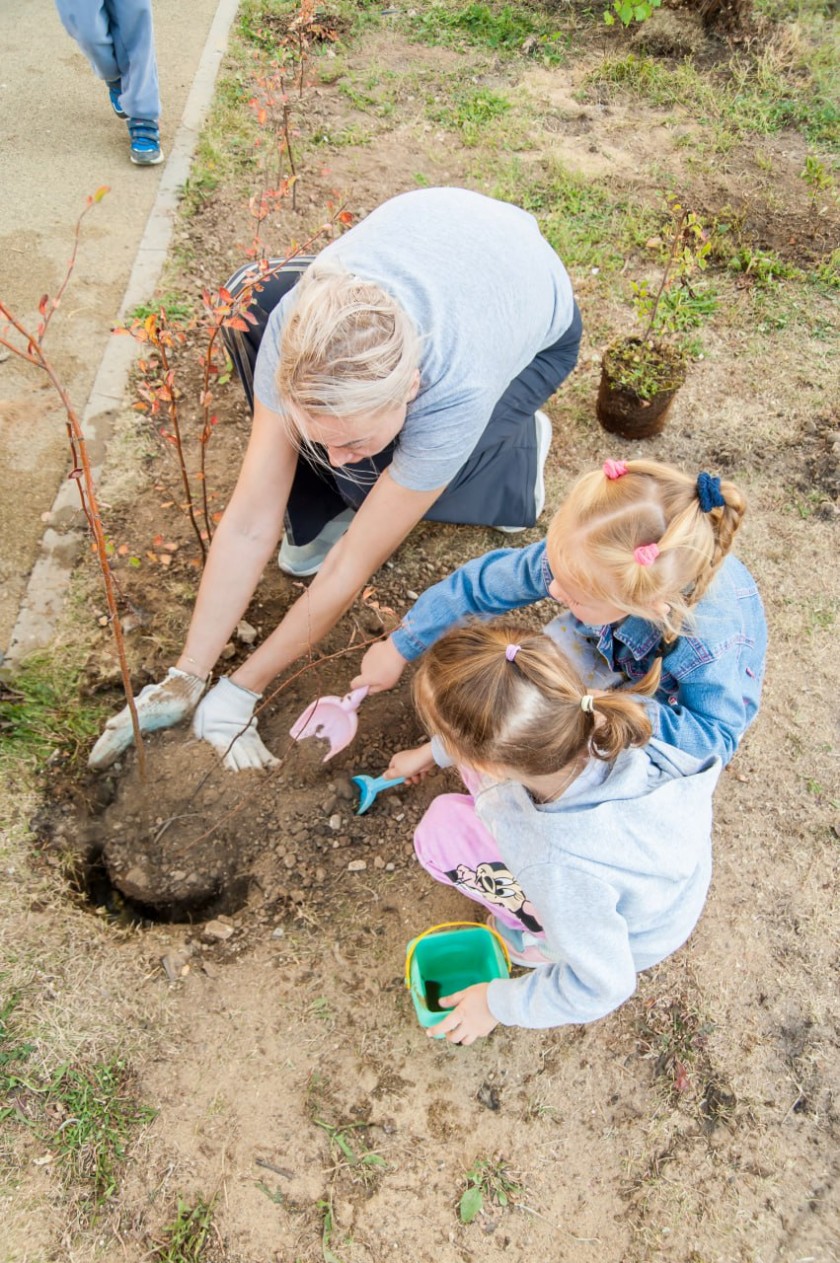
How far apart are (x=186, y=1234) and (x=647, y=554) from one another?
1.62 meters

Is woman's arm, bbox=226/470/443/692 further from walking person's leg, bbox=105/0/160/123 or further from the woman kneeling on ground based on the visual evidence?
walking person's leg, bbox=105/0/160/123

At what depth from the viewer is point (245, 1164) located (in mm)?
1705

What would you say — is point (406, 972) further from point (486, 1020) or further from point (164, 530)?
point (164, 530)

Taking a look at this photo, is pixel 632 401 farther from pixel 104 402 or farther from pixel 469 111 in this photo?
pixel 469 111

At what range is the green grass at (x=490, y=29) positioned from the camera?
200 inches

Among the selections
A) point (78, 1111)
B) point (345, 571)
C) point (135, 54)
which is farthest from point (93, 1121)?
point (135, 54)

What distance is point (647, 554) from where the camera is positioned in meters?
1.60

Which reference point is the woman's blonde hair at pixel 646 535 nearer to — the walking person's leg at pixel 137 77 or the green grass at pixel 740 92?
the walking person's leg at pixel 137 77

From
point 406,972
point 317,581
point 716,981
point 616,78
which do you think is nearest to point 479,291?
point 317,581

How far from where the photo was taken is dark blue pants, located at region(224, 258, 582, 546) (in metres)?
2.30

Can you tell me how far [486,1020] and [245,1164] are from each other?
589mm

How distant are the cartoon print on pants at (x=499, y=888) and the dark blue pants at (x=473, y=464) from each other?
1037 mm

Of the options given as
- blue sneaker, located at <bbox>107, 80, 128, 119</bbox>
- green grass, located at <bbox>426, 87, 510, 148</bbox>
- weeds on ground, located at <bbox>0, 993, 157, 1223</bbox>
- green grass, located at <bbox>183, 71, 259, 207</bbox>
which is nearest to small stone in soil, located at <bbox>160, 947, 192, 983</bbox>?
weeds on ground, located at <bbox>0, 993, 157, 1223</bbox>

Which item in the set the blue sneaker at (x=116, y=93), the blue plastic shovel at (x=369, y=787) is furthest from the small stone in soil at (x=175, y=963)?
the blue sneaker at (x=116, y=93)
